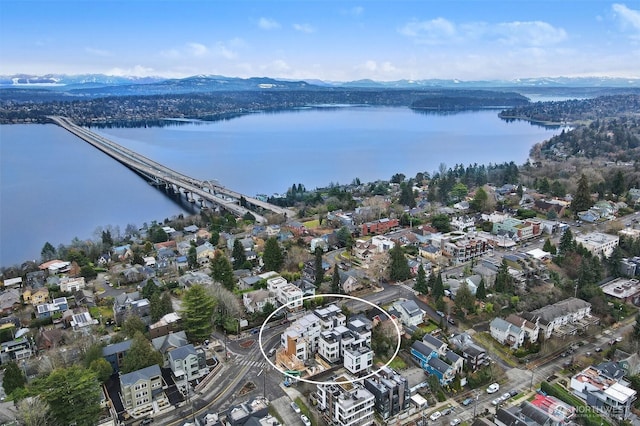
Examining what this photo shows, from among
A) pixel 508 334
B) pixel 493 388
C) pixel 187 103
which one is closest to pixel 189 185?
pixel 508 334

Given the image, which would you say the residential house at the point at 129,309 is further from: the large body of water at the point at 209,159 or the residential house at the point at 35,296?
the large body of water at the point at 209,159

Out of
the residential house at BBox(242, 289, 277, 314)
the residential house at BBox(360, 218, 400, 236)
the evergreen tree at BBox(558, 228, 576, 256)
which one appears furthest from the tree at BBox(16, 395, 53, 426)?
the evergreen tree at BBox(558, 228, 576, 256)

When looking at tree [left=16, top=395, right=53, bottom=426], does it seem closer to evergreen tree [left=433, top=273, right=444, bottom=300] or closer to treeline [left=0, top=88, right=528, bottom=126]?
evergreen tree [left=433, top=273, right=444, bottom=300]

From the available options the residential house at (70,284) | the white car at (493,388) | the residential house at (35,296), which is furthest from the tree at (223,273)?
the white car at (493,388)

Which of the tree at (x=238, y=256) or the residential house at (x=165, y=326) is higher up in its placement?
the tree at (x=238, y=256)

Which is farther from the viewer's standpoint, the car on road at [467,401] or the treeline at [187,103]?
the treeline at [187,103]

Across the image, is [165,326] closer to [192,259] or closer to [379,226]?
[192,259]

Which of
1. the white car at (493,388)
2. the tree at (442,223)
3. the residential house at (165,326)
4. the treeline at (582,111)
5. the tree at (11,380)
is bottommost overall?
the white car at (493,388)
